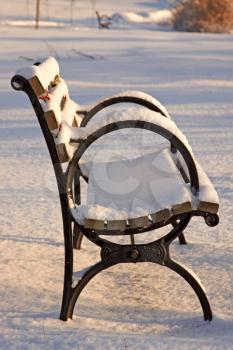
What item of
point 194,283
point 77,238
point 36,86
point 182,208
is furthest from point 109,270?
point 36,86

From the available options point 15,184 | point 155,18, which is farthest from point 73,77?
point 155,18

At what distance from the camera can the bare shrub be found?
2031 centimetres

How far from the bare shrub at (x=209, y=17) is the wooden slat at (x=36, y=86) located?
17726 mm

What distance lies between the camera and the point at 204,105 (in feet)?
26.8

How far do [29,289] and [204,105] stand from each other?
5203 mm

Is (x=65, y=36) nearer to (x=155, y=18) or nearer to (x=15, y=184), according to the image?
(x=15, y=184)

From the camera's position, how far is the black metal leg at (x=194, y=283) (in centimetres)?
290

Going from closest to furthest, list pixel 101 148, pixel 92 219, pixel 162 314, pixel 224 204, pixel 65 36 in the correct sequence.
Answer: pixel 92 219
pixel 162 314
pixel 224 204
pixel 101 148
pixel 65 36

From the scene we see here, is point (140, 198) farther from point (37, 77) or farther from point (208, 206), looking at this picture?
point (37, 77)

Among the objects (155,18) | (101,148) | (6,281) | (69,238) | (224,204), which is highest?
(69,238)

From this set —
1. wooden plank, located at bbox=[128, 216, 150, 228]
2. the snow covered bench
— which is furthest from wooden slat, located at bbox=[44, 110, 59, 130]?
wooden plank, located at bbox=[128, 216, 150, 228]

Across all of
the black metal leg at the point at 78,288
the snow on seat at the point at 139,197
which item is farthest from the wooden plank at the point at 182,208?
the black metal leg at the point at 78,288

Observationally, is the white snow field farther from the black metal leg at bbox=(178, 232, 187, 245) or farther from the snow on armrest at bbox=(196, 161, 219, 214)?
the snow on armrest at bbox=(196, 161, 219, 214)

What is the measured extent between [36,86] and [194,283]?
2.83 ft
